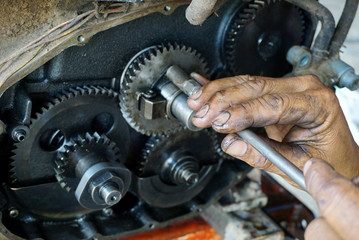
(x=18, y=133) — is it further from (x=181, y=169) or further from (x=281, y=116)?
(x=281, y=116)

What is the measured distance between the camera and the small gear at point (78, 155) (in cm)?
111

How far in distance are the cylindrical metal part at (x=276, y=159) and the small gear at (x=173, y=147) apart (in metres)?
0.37

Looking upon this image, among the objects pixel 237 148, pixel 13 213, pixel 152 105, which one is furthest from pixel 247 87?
pixel 13 213

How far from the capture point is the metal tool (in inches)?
31.9

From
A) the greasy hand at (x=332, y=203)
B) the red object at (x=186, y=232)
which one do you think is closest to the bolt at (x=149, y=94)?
the greasy hand at (x=332, y=203)

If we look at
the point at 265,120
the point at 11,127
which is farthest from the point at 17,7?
the point at 265,120

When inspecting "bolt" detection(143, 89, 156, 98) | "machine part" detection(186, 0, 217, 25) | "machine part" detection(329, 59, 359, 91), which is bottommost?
"machine part" detection(329, 59, 359, 91)

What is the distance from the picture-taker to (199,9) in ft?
3.17

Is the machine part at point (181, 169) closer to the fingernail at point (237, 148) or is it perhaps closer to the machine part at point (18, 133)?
the fingernail at point (237, 148)

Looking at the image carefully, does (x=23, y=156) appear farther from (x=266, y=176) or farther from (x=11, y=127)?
(x=266, y=176)

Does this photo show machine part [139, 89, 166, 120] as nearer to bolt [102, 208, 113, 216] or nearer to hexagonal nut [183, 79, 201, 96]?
hexagonal nut [183, 79, 201, 96]

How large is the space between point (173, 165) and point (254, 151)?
1.03 feet

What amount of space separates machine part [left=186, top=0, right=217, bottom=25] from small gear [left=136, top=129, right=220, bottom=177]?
37 cm

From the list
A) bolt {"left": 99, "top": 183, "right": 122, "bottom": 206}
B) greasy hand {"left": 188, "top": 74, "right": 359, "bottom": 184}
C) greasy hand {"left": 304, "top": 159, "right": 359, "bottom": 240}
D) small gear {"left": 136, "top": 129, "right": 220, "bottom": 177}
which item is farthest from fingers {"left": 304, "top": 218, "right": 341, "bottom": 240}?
small gear {"left": 136, "top": 129, "right": 220, "bottom": 177}
